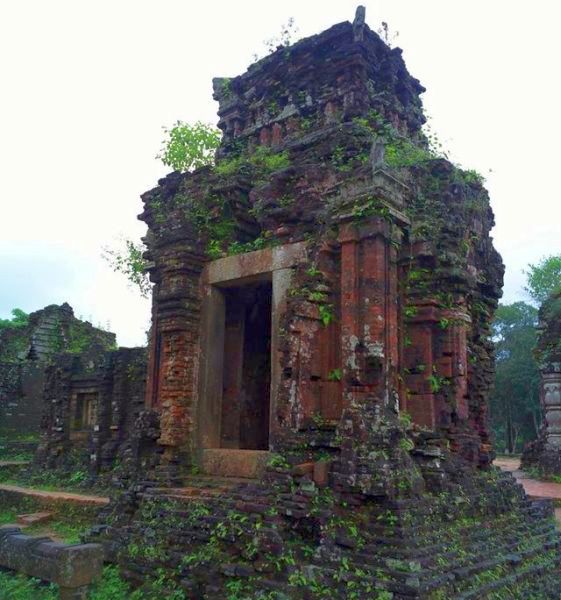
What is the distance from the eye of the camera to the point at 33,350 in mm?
24031

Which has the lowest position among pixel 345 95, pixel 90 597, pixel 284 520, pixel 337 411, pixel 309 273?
pixel 90 597

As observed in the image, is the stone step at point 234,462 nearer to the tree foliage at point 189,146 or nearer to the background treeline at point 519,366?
the tree foliage at point 189,146

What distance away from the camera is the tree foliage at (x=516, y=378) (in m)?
39.6

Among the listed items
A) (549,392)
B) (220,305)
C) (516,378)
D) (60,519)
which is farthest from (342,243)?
(516,378)

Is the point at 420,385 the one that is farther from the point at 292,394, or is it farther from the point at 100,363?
the point at 100,363

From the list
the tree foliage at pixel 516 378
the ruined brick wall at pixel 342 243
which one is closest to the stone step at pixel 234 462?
the ruined brick wall at pixel 342 243

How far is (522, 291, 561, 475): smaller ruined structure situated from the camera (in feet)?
61.7

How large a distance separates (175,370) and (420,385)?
11.8ft

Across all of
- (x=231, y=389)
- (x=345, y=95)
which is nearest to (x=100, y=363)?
(x=231, y=389)

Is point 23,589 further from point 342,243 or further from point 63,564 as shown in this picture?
point 342,243

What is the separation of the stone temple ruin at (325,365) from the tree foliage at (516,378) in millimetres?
30598

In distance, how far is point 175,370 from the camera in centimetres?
937

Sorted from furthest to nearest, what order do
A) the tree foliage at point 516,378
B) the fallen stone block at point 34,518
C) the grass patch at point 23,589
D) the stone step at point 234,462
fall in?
the tree foliage at point 516,378 → the fallen stone block at point 34,518 → the stone step at point 234,462 → the grass patch at point 23,589

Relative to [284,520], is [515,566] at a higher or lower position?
lower
